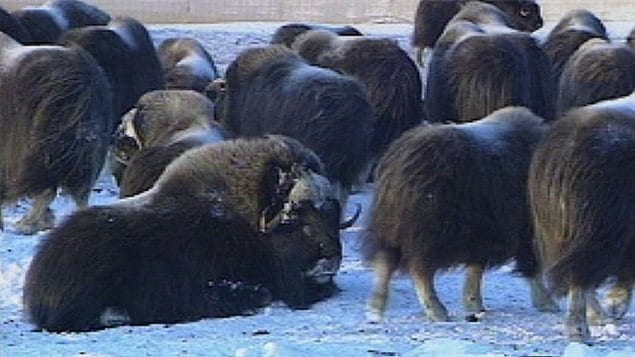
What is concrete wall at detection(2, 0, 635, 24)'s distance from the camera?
23.8 meters

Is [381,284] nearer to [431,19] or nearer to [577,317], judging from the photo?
[577,317]

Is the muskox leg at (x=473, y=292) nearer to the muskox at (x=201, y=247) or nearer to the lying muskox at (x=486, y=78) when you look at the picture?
the muskox at (x=201, y=247)

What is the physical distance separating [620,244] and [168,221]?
5.35 feet

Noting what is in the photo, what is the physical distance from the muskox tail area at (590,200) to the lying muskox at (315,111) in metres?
2.70

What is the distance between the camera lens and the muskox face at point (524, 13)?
49.2 feet

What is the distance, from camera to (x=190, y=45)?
1266 cm

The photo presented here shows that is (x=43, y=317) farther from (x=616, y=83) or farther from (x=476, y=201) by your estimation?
(x=616, y=83)

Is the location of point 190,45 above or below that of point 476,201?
below

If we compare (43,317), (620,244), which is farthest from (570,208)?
(43,317)

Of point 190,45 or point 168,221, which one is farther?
point 190,45

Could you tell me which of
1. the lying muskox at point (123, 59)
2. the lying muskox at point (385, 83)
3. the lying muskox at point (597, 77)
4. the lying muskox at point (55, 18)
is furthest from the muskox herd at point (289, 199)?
the lying muskox at point (55, 18)

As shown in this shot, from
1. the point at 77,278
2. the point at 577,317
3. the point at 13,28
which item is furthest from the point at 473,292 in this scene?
the point at 13,28

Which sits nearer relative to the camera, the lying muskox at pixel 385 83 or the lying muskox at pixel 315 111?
the lying muskox at pixel 315 111

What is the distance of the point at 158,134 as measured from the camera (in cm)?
793
